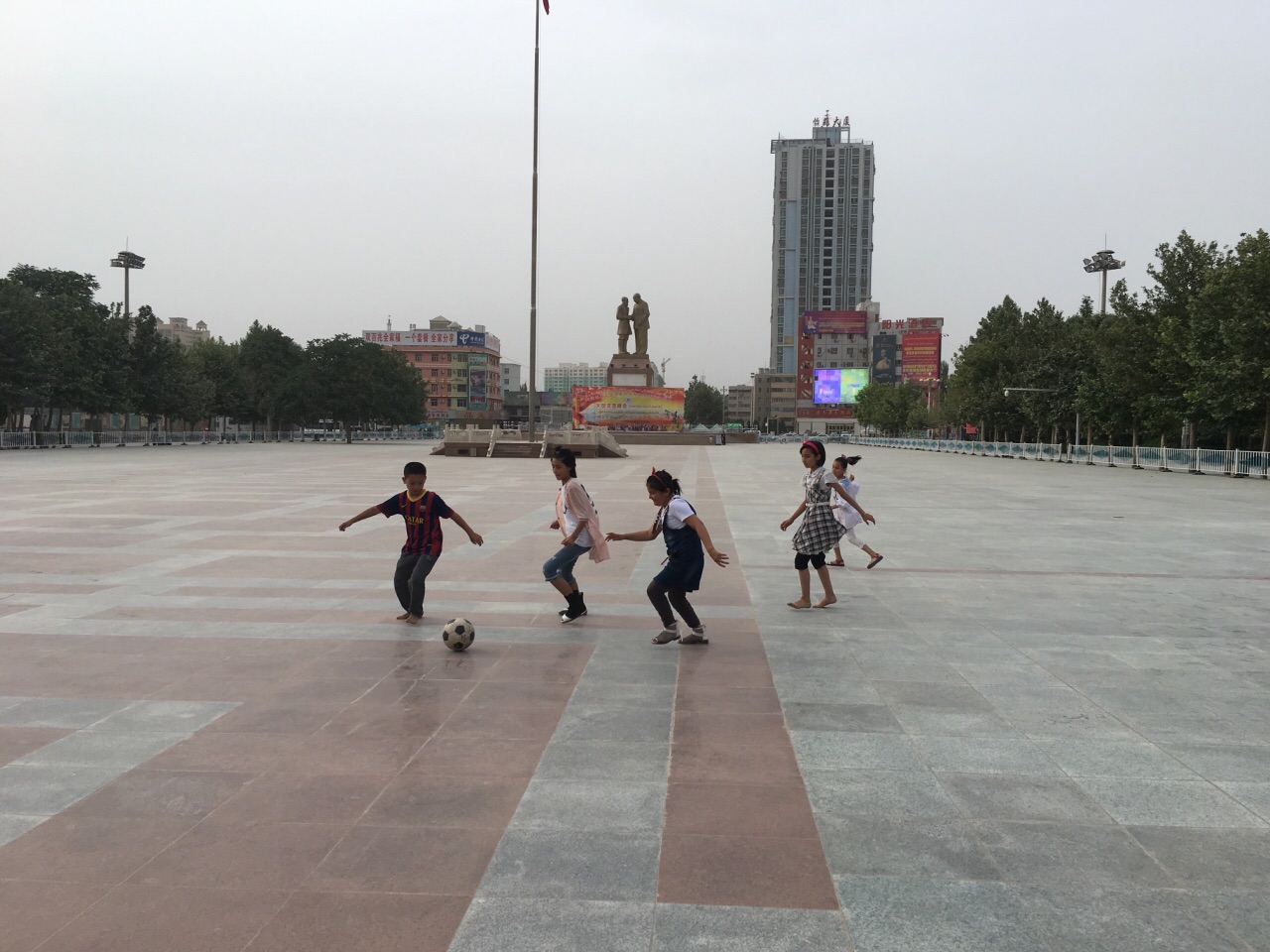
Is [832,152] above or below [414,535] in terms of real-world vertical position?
above

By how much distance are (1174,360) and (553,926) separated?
1524 inches

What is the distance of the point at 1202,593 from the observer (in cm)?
855

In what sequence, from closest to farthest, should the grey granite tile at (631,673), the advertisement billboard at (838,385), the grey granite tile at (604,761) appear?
the grey granite tile at (604,761) → the grey granite tile at (631,673) → the advertisement billboard at (838,385)

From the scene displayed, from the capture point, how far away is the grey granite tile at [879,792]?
363 centimetres

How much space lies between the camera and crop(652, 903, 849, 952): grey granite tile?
8.77 feet

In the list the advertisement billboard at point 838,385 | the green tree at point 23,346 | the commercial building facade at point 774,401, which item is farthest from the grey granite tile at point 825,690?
the commercial building facade at point 774,401

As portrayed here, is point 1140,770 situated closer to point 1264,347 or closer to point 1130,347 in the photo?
point 1264,347

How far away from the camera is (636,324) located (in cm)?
7381

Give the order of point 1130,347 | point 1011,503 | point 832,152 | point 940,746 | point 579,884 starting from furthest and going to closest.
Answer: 1. point 832,152
2. point 1130,347
3. point 1011,503
4. point 940,746
5. point 579,884

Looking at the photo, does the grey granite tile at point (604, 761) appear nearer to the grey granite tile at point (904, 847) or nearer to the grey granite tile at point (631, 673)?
the grey granite tile at point (904, 847)

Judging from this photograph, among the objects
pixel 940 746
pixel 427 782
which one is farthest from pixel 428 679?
pixel 940 746

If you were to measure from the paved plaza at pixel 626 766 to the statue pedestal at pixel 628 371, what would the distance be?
217 feet

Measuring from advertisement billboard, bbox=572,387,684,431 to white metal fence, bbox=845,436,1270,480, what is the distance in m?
25.3

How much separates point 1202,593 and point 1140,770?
18.0 ft
